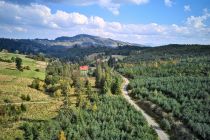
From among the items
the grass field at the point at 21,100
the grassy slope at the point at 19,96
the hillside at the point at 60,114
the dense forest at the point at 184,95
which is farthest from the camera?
the grass field at the point at 21,100

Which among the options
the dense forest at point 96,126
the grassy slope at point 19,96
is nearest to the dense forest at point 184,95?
the dense forest at point 96,126

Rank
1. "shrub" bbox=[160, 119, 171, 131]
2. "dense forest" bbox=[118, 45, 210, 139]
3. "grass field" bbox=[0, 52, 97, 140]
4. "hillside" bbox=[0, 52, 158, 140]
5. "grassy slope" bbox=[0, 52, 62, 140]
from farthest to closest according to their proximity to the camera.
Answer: "grass field" bbox=[0, 52, 97, 140] < "grassy slope" bbox=[0, 52, 62, 140] < "dense forest" bbox=[118, 45, 210, 139] < "shrub" bbox=[160, 119, 171, 131] < "hillside" bbox=[0, 52, 158, 140]

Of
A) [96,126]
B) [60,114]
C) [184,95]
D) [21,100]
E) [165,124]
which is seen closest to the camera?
[165,124]

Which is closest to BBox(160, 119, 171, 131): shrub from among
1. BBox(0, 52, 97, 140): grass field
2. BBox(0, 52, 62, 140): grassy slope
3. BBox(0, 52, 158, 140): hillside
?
BBox(0, 52, 158, 140): hillside

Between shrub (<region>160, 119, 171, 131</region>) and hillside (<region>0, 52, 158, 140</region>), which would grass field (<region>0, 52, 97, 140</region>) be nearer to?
hillside (<region>0, 52, 158, 140</region>)

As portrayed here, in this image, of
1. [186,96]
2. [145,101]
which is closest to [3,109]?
[145,101]

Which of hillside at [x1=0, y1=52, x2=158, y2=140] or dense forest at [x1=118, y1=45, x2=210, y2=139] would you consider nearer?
hillside at [x1=0, y1=52, x2=158, y2=140]

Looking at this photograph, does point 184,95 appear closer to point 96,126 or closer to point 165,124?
point 165,124

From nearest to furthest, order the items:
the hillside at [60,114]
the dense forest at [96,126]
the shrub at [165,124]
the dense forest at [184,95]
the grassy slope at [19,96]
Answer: the dense forest at [96,126]
the hillside at [60,114]
the shrub at [165,124]
the dense forest at [184,95]
the grassy slope at [19,96]

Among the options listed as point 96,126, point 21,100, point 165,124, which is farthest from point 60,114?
point 165,124

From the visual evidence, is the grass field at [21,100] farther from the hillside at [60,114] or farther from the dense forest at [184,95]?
the dense forest at [184,95]

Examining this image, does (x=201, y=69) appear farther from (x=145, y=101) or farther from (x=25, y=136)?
(x=25, y=136)
